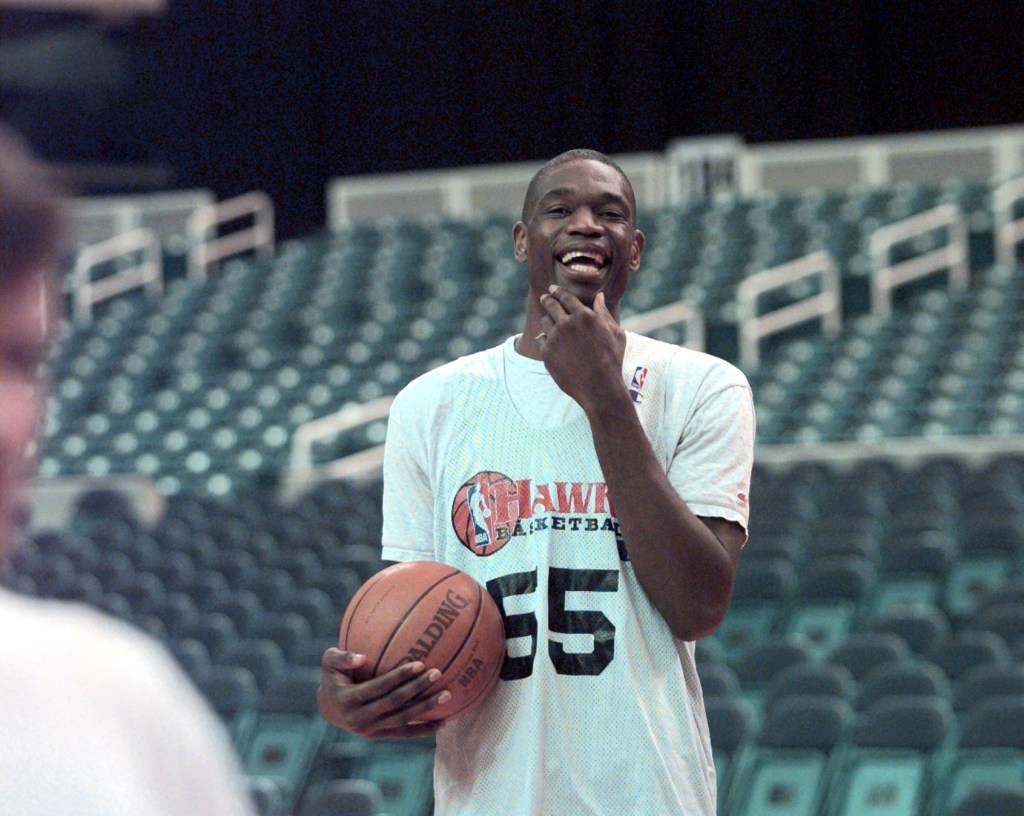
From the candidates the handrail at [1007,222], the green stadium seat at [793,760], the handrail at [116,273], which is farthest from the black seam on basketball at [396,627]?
the handrail at [116,273]

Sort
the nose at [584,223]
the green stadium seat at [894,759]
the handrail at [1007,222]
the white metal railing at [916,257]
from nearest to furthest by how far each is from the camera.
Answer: the nose at [584,223] → the green stadium seat at [894,759] → the white metal railing at [916,257] → the handrail at [1007,222]

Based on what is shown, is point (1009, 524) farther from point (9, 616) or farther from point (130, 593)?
point (9, 616)

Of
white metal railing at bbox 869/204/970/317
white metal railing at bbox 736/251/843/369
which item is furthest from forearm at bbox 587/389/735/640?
white metal railing at bbox 869/204/970/317

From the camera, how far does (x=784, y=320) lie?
12805 millimetres

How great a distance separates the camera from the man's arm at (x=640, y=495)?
1.81m

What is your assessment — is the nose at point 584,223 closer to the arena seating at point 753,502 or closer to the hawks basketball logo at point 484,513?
the hawks basketball logo at point 484,513

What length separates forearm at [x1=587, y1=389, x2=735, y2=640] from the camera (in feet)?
5.93

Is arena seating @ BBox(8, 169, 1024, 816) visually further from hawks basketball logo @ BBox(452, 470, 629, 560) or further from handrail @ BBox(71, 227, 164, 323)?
hawks basketball logo @ BBox(452, 470, 629, 560)

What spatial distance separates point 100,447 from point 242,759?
649 cm

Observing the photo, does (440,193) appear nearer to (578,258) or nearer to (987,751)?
(987,751)

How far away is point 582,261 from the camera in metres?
1.93

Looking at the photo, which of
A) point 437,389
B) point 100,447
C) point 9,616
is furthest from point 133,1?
point 9,616

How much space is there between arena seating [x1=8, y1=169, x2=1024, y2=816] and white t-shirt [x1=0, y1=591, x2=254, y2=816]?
378 centimetres

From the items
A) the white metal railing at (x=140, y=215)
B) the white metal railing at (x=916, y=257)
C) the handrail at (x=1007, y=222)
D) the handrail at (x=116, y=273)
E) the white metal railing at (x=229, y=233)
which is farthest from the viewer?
the white metal railing at (x=140, y=215)
